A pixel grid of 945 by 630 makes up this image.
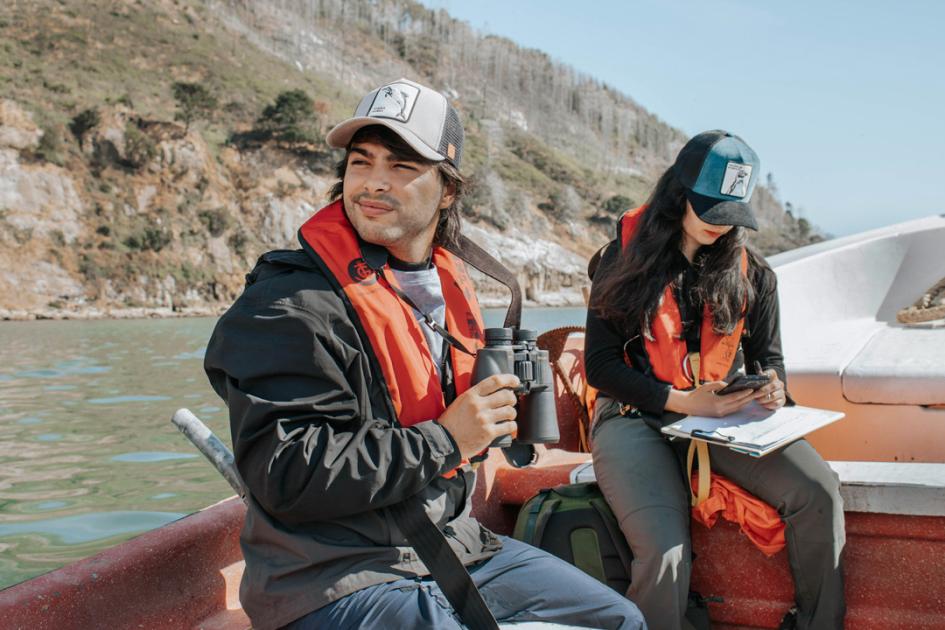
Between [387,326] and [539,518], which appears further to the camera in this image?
[539,518]

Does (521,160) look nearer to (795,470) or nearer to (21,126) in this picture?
(21,126)

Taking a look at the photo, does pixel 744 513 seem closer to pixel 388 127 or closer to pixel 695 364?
pixel 695 364

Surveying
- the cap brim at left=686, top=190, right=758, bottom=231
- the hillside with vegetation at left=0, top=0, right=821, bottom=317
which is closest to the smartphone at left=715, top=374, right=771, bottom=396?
the cap brim at left=686, top=190, right=758, bottom=231

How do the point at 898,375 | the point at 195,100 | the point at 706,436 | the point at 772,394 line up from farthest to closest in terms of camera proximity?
the point at 195,100
the point at 898,375
the point at 772,394
the point at 706,436

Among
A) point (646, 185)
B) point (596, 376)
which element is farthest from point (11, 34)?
point (646, 185)

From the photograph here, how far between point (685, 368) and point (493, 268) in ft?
2.55

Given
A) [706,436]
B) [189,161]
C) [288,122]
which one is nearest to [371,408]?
[706,436]

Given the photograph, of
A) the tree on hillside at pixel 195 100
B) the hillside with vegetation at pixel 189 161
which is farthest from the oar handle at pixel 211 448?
the tree on hillside at pixel 195 100

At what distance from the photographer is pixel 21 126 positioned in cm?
3128

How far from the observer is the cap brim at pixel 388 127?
1.57 metres

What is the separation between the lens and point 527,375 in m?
1.62

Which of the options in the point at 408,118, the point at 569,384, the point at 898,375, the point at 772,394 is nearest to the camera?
the point at 408,118

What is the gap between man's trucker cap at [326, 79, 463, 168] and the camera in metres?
1.59

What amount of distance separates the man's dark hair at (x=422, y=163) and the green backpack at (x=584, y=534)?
0.86m
